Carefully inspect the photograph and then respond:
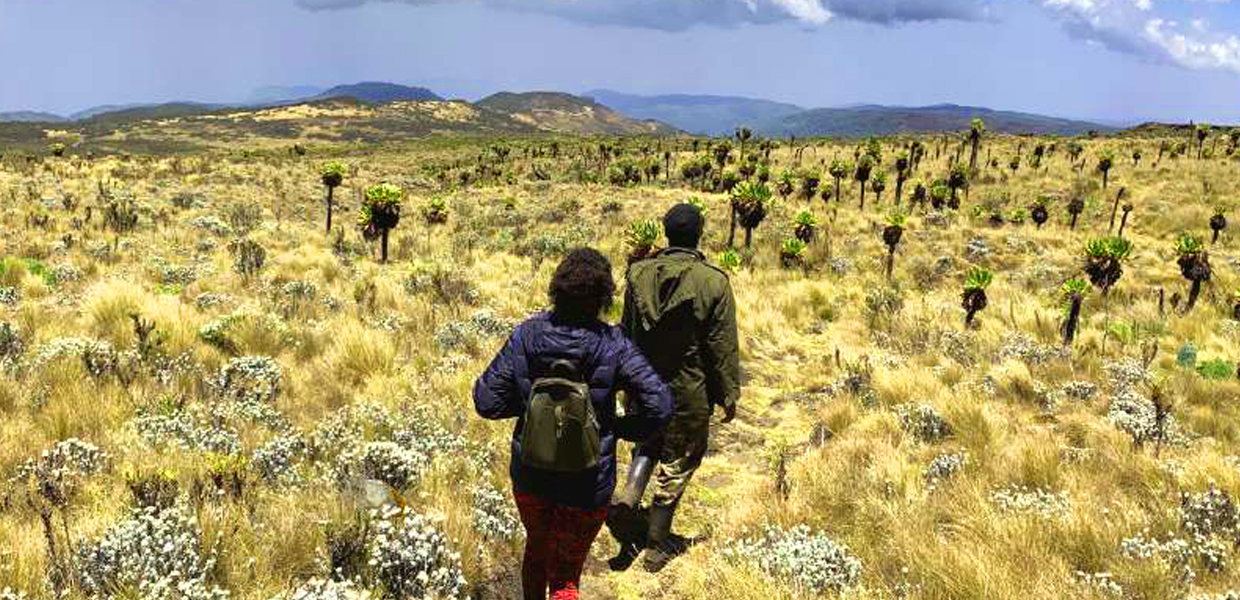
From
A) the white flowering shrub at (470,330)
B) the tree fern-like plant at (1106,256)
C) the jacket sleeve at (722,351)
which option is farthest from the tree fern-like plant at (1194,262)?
the jacket sleeve at (722,351)

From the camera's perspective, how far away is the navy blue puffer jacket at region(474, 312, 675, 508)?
3.38 meters

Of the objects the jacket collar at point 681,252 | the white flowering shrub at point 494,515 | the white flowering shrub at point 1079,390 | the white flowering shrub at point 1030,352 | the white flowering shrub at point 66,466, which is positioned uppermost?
the jacket collar at point 681,252

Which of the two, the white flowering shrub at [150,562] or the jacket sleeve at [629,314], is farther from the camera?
the jacket sleeve at [629,314]

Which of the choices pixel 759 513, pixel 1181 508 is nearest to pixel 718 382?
pixel 759 513

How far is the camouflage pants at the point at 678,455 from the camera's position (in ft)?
16.9

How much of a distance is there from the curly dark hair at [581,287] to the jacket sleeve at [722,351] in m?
1.65

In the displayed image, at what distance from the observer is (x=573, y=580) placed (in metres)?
3.80

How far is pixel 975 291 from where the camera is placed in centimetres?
1441

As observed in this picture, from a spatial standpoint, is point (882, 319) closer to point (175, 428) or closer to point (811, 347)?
point (811, 347)

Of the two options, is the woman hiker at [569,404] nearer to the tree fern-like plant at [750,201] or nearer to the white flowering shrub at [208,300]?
the white flowering shrub at [208,300]

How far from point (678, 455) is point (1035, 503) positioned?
99.1 inches

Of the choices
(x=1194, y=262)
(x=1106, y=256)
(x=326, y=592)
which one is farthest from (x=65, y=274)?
(x=1194, y=262)

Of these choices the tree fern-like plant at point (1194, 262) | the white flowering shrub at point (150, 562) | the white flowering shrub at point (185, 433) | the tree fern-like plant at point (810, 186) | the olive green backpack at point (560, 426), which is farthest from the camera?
the tree fern-like plant at point (810, 186)

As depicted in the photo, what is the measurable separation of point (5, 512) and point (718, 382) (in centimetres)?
441
